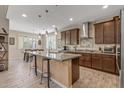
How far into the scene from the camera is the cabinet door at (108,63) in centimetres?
412

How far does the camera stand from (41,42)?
11383 millimetres

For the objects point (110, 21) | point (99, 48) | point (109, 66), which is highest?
point (110, 21)

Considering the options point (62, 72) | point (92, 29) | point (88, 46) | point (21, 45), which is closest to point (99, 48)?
point (88, 46)

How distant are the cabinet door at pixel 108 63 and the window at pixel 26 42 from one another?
7651 millimetres

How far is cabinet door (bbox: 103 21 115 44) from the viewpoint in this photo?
450cm

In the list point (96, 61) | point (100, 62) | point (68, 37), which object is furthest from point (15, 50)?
point (100, 62)

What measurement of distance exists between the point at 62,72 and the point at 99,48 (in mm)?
3006

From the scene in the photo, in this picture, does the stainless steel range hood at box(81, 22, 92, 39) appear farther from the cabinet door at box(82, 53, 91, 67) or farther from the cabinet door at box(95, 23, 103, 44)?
the cabinet door at box(82, 53, 91, 67)

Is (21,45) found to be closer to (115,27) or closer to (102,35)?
(102,35)

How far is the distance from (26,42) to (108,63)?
26.5 ft

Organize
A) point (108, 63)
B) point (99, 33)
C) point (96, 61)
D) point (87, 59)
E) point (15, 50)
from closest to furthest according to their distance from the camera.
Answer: point (108, 63) < point (96, 61) < point (99, 33) < point (87, 59) < point (15, 50)

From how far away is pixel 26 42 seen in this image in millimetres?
10242

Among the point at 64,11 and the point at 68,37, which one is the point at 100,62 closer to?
the point at 64,11
